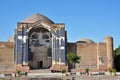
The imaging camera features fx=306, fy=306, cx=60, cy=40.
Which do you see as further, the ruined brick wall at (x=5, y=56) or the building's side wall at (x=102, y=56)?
the building's side wall at (x=102, y=56)

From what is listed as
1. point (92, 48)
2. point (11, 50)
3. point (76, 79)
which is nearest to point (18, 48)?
point (11, 50)

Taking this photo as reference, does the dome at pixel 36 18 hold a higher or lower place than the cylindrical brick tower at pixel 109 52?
higher

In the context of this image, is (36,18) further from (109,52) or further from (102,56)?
(109,52)

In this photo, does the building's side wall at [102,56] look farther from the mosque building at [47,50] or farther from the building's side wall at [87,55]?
the building's side wall at [87,55]

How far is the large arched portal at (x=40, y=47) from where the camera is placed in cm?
3510

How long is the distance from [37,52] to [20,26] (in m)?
3.63

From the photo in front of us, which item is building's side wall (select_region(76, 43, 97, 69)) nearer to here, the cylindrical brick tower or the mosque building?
the mosque building

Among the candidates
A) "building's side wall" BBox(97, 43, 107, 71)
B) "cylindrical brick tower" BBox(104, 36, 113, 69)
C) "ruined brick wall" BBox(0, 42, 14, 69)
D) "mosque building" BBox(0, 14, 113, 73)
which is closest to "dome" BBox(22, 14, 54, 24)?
"mosque building" BBox(0, 14, 113, 73)

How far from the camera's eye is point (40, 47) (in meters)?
35.4

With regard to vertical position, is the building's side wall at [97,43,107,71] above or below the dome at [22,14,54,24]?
below

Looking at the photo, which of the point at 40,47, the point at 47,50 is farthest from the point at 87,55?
the point at 40,47

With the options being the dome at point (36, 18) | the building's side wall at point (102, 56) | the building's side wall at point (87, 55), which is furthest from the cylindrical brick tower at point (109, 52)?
the dome at point (36, 18)

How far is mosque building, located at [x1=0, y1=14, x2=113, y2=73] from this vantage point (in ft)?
112

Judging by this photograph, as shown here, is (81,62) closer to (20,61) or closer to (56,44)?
(56,44)
